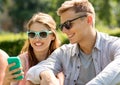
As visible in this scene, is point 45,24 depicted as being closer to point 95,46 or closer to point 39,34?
point 39,34

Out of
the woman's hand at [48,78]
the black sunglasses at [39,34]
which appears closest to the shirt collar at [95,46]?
the woman's hand at [48,78]

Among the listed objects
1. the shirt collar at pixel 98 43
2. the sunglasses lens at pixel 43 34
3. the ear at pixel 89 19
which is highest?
the ear at pixel 89 19

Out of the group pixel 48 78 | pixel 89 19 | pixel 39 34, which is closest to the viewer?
pixel 48 78

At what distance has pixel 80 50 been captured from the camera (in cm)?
429

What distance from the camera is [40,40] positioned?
16.0ft

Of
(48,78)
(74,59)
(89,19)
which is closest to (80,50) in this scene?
(74,59)

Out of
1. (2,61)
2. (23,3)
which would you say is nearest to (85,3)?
(2,61)

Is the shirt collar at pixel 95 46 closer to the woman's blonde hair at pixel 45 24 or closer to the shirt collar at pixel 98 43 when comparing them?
the shirt collar at pixel 98 43

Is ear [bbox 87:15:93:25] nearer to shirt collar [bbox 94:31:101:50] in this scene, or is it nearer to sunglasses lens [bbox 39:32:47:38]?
shirt collar [bbox 94:31:101:50]

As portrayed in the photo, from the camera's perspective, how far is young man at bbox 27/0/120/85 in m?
4.13

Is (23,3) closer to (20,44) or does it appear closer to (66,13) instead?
(20,44)

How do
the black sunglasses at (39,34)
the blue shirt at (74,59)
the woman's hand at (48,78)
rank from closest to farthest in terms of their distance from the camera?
the woman's hand at (48,78) → the blue shirt at (74,59) → the black sunglasses at (39,34)

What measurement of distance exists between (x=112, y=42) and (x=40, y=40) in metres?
1.03

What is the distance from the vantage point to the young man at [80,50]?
163 inches
